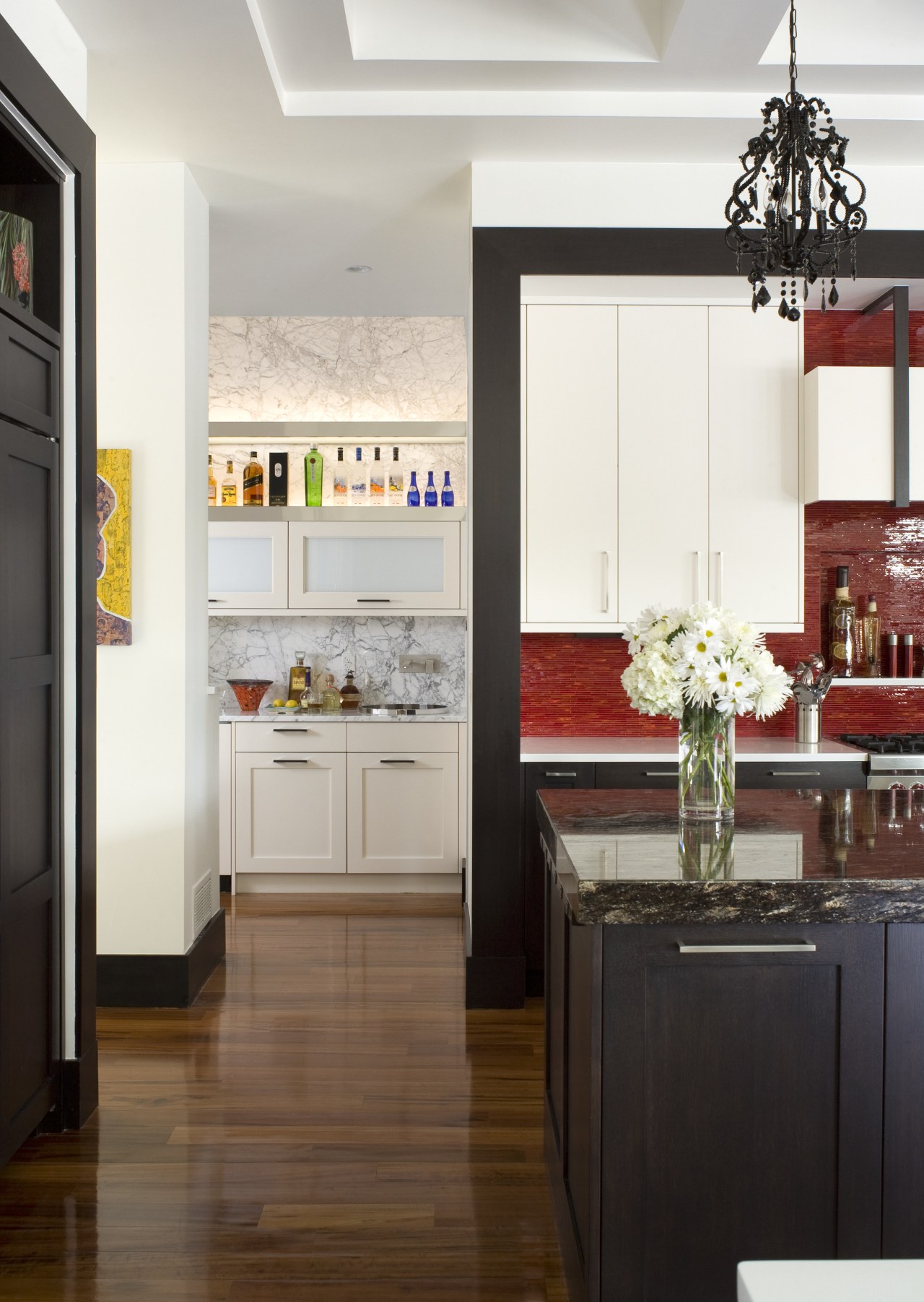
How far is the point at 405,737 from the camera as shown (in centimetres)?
514

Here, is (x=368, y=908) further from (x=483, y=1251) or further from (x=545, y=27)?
(x=545, y=27)

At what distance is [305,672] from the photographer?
5.65 metres

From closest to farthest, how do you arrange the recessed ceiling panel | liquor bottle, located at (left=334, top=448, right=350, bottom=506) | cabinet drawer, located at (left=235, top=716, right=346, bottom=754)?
the recessed ceiling panel
cabinet drawer, located at (left=235, top=716, right=346, bottom=754)
liquor bottle, located at (left=334, top=448, right=350, bottom=506)

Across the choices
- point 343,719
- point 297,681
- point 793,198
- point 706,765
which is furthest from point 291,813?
point 793,198

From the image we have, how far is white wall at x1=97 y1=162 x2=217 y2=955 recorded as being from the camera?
3604 millimetres

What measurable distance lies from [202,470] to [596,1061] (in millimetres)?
2884

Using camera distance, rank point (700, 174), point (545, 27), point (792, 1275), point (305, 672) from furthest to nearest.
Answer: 1. point (305, 672)
2. point (700, 174)
3. point (545, 27)
4. point (792, 1275)

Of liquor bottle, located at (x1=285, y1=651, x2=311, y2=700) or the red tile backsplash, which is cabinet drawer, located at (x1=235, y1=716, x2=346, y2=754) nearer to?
liquor bottle, located at (x1=285, y1=651, x2=311, y2=700)

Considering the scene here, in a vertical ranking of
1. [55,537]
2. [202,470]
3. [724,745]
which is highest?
[202,470]

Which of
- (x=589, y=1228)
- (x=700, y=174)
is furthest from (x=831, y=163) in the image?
(x=589, y=1228)

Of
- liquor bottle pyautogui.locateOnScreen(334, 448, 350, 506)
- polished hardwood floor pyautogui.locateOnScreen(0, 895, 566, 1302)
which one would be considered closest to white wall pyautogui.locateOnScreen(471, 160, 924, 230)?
liquor bottle pyautogui.locateOnScreen(334, 448, 350, 506)

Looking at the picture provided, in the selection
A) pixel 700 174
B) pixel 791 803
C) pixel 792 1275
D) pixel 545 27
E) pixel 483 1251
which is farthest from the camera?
pixel 700 174

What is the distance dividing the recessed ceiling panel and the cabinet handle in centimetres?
264

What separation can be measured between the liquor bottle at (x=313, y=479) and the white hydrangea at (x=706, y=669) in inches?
145
